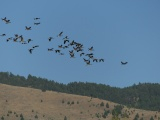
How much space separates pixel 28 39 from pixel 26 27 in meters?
1.83

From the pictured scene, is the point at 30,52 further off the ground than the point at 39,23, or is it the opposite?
→ the point at 39,23

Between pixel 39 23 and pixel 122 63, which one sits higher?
pixel 39 23

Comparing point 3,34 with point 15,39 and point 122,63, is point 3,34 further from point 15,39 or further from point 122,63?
point 122,63

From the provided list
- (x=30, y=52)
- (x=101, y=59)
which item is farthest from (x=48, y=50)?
(x=101, y=59)

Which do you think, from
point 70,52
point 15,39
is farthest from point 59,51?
→ point 15,39

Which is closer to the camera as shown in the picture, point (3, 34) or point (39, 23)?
point (3, 34)

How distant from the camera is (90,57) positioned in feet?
194

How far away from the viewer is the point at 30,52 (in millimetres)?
57312

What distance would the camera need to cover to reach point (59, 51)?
5938cm

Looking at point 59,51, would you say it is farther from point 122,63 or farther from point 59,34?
point 122,63

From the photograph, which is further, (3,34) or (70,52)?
(70,52)

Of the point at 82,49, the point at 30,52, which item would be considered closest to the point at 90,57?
the point at 82,49

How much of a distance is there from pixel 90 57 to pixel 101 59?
1.21 metres

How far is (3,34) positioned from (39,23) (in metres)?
5.68
